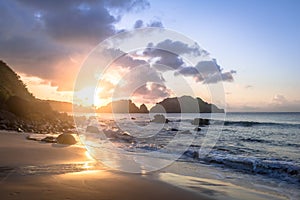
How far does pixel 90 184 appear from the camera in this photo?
6441 millimetres

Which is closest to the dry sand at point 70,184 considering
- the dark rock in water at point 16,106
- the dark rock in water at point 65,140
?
the dark rock in water at point 65,140

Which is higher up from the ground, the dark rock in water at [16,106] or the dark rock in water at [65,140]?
the dark rock in water at [16,106]

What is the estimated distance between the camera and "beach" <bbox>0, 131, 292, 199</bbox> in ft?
18.2

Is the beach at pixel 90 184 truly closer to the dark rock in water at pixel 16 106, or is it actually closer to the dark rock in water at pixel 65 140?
the dark rock in water at pixel 65 140

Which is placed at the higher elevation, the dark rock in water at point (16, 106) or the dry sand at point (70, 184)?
the dark rock in water at point (16, 106)

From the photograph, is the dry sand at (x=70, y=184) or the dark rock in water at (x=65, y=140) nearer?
the dry sand at (x=70, y=184)

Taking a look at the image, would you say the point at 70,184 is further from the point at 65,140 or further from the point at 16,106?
the point at 16,106

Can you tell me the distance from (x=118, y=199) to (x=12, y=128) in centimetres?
1787

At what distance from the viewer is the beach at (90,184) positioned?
5551 millimetres

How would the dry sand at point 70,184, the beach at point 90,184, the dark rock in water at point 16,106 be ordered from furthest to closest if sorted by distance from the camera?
the dark rock in water at point 16,106 < the beach at point 90,184 < the dry sand at point 70,184

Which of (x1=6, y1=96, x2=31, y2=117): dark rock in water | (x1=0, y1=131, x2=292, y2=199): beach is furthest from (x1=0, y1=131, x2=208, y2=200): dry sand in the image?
(x1=6, y1=96, x2=31, y2=117): dark rock in water

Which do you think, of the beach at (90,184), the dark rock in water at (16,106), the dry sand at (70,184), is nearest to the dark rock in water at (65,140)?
the beach at (90,184)

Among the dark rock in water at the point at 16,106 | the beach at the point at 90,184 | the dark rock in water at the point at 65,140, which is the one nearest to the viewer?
the beach at the point at 90,184

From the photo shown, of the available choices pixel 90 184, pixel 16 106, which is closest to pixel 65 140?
pixel 90 184
